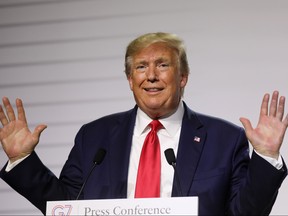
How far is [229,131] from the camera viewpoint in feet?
10.6

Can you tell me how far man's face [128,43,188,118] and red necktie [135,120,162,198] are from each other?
10 centimetres

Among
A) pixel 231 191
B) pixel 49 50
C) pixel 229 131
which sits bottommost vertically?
pixel 231 191

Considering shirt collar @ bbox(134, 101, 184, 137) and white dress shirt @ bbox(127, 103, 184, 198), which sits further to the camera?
shirt collar @ bbox(134, 101, 184, 137)

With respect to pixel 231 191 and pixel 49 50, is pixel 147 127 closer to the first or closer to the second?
pixel 231 191

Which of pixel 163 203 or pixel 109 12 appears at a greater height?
pixel 109 12

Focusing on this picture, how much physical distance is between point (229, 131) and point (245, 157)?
16cm

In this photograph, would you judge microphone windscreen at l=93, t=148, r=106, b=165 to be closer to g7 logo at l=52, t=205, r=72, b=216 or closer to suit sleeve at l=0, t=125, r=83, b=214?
suit sleeve at l=0, t=125, r=83, b=214

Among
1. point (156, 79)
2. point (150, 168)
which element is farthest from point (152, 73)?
point (150, 168)

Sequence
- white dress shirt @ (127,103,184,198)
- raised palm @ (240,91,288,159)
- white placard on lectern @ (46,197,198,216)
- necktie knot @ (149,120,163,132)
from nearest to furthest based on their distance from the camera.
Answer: white placard on lectern @ (46,197,198,216), raised palm @ (240,91,288,159), white dress shirt @ (127,103,184,198), necktie knot @ (149,120,163,132)

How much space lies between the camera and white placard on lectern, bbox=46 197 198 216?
8.23 feet

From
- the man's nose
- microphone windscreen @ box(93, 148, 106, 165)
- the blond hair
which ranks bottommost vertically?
microphone windscreen @ box(93, 148, 106, 165)

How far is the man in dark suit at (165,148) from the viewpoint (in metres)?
2.82

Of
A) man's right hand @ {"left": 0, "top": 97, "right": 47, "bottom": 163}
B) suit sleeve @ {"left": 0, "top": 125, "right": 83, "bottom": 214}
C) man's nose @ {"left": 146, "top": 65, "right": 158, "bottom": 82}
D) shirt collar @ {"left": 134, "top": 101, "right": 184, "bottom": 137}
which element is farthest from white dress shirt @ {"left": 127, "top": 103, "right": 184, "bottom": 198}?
man's right hand @ {"left": 0, "top": 97, "right": 47, "bottom": 163}

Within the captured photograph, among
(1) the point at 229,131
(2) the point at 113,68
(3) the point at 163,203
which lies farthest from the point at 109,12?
(3) the point at 163,203
